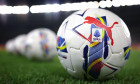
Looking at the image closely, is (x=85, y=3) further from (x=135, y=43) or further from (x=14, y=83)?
(x=14, y=83)

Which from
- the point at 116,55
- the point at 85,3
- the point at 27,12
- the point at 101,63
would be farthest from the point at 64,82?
the point at 27,12

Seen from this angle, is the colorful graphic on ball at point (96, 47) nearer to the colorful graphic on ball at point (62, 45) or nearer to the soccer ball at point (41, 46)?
the colorful graphic on ball at point (62, 45)

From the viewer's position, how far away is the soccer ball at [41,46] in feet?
20.4

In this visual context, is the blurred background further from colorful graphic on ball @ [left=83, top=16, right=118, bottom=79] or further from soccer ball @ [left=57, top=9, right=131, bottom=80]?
colorful graphic on ball @ [left=83, top=16, right=118, bottom=79]

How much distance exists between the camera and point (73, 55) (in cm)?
285

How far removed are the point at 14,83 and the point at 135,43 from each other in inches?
726

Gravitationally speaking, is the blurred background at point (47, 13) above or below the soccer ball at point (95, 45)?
above

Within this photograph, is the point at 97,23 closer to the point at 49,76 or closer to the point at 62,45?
the point at 62,45

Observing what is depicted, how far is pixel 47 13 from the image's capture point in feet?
74.9

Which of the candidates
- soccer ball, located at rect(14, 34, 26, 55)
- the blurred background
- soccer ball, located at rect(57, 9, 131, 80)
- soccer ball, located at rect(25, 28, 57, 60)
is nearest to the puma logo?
soccer ball, located at rect(57, 9, 131, 80)

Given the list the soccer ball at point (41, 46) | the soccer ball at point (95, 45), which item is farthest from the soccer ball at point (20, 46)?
the soccer ball at point (95, 45)

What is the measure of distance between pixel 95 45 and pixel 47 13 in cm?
2068

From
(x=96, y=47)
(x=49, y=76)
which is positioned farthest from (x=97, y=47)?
(x=49, y=76)

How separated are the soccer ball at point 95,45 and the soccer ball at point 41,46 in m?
3.26
